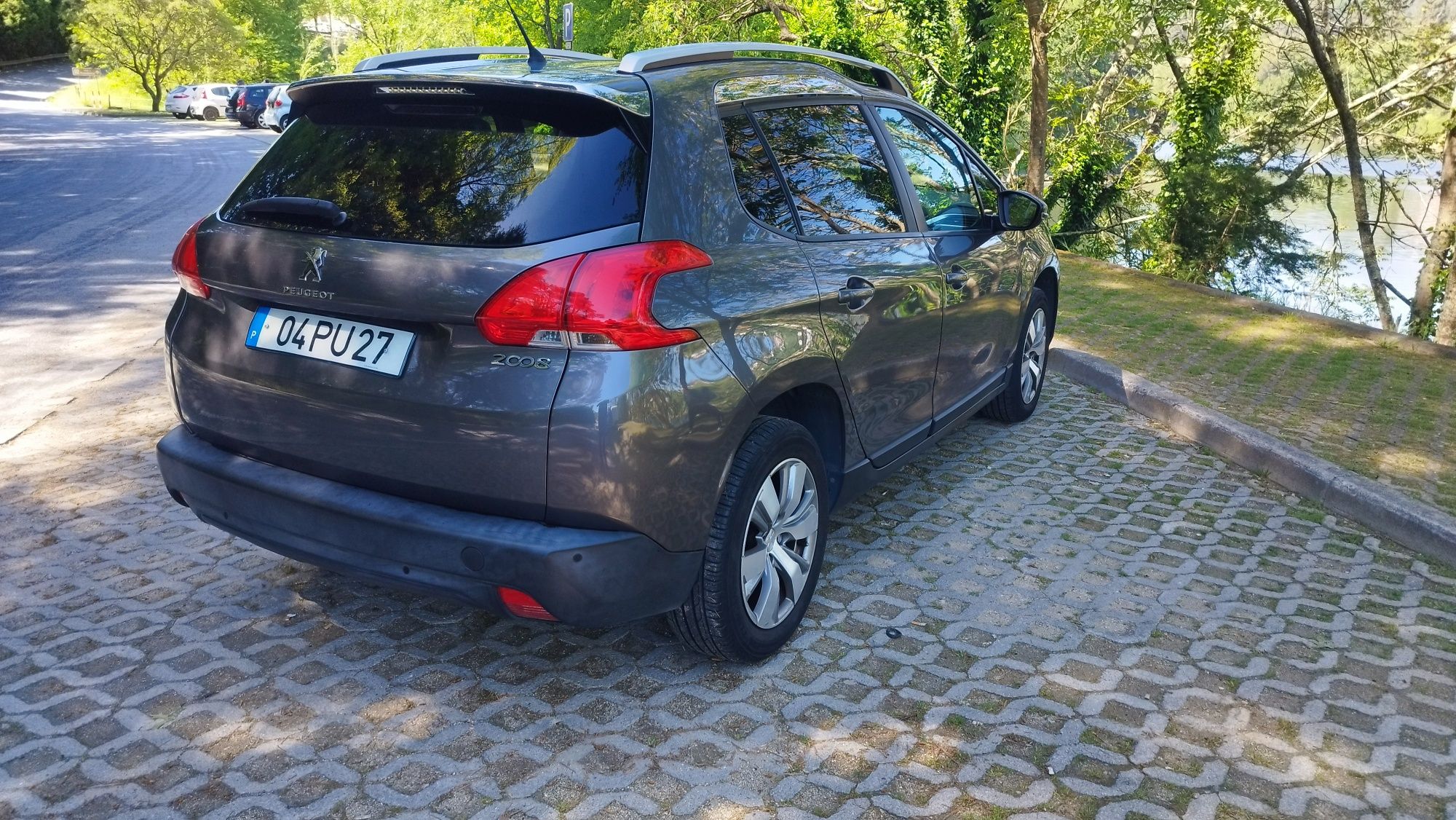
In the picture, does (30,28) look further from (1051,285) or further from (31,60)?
(1051,285)

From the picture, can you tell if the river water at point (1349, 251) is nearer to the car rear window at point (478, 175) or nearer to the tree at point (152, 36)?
the car rear window at point (478, 175)

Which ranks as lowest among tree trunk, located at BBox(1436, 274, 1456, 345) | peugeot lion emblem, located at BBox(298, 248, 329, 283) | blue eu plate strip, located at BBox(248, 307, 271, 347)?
tree trunk, located at BBox(1436, 274, 1456, 345)

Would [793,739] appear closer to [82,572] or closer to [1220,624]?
[1220,624]

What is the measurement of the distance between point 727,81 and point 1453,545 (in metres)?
3.67

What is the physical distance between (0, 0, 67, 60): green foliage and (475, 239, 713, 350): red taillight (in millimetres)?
75582

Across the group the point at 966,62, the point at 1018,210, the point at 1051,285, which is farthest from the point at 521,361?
the point at 966,62

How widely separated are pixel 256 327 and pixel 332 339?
0.34 m

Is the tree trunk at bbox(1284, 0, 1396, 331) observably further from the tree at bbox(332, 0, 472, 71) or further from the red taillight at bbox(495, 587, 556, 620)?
the tree at bbox(332, 0, 472, 71)

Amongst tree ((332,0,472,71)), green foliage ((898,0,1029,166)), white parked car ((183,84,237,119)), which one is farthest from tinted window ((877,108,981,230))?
white parked car ((183,84,237,119))

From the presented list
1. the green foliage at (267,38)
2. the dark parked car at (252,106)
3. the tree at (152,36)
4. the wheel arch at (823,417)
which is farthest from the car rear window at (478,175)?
the green foliage at (267,38)

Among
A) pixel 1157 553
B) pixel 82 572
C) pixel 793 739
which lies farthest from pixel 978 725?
pixel 82 572

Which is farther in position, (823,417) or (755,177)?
(823,417)

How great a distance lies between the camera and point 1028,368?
6.69 metres

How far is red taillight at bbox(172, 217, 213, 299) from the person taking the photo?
3.64m
